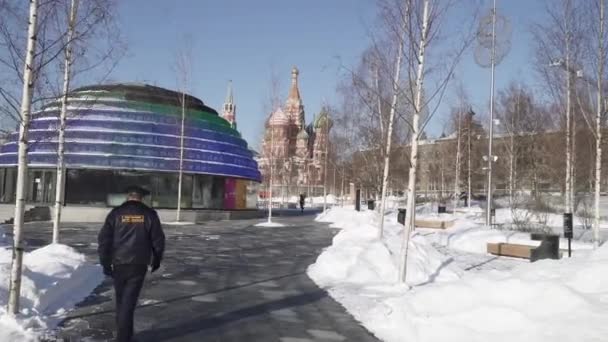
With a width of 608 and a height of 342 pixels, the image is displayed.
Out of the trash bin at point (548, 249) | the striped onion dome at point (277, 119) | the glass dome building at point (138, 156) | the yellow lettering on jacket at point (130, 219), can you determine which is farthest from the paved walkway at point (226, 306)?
the glass dome building at point (138, 156)

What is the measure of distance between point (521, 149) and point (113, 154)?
108ft

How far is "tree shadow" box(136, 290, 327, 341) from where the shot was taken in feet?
21.6

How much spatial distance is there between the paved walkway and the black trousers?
529 mm

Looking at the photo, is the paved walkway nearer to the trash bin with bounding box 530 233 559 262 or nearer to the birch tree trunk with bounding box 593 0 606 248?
the trash bin with bounding box 530 233 559 262

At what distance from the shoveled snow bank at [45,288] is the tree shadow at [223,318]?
1300 millimetres

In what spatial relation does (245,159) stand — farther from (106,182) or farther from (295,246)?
(295,246)

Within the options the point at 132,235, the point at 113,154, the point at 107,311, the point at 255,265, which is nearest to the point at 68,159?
the point at 113,154

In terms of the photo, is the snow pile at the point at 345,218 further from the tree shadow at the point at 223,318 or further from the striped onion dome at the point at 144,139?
the tree shadow at the point at 223,318

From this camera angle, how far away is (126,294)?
5906mm

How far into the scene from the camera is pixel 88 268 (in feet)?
35.0

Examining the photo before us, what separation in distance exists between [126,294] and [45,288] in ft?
9.16

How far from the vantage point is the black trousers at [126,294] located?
19.2ft

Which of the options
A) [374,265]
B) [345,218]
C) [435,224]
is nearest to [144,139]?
[345,218]

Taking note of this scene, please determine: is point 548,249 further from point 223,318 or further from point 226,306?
point 223,318
